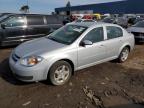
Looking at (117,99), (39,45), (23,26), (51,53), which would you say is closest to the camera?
(117,99)

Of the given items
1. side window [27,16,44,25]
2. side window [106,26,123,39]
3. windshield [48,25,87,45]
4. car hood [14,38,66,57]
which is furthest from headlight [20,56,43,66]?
side window [27,16,44,25]

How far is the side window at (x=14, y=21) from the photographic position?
31.0ft

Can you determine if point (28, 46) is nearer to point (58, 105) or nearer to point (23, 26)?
point (58, 105)

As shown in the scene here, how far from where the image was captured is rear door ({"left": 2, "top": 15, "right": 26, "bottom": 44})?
30.8 feet

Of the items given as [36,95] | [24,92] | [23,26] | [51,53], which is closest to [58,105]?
[36,95]

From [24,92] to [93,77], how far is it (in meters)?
2.11

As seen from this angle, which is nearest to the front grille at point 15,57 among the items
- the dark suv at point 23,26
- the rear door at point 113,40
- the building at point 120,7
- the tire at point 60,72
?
the tire at point 60,72

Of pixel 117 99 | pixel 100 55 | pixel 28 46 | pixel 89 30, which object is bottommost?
pixel 117 99

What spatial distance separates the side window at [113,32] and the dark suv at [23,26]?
4624mm

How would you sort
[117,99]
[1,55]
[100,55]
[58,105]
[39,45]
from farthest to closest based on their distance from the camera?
[1,55]
[100,55]
[39,45]
[117,99]
[58,105]

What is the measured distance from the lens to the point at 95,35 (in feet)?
20.5

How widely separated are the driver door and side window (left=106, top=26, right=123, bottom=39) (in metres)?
0.37

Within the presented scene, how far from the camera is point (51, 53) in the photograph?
17.0 ft

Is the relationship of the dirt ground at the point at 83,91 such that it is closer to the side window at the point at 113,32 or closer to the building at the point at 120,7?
the side window at the point at 113,32
